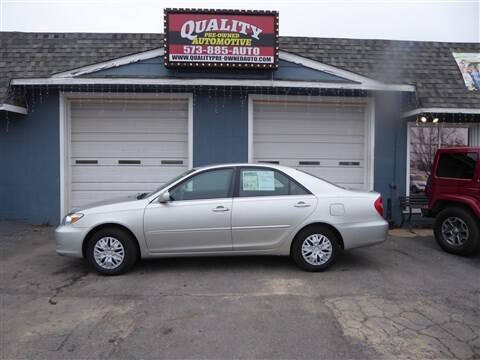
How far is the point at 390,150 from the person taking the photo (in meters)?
9.35

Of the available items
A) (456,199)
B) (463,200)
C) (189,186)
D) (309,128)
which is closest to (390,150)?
(309,128)

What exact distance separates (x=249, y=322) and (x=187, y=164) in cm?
578

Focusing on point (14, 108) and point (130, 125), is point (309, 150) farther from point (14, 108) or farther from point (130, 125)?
point (14, 108)

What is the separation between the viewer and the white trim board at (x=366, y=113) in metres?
9.16

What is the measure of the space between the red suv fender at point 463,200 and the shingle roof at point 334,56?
8.17 ft

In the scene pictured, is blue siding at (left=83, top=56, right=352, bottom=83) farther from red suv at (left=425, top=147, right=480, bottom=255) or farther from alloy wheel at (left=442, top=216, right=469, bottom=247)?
alloy wheel at (left=442, top=216, right=469, bottom=247)

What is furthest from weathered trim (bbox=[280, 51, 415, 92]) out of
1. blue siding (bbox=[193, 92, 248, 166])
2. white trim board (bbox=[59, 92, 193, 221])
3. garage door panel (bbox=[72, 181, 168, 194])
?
garage door panel (bbox=[72, 181, 168, 194])

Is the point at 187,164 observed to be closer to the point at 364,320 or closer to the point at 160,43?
the point at 160,43

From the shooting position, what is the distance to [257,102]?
30.7 ft

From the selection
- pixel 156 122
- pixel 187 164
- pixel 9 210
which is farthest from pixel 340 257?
pixel 9 210

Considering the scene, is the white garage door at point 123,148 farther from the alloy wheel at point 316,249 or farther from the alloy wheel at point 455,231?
the alloy wheel at point 455,231

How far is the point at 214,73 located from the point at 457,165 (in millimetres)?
5129

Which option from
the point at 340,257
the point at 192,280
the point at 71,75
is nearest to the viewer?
the point at 192,280

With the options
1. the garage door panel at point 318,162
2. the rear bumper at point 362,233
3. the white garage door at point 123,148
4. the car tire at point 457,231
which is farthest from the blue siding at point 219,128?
the car tire at point 457,231
